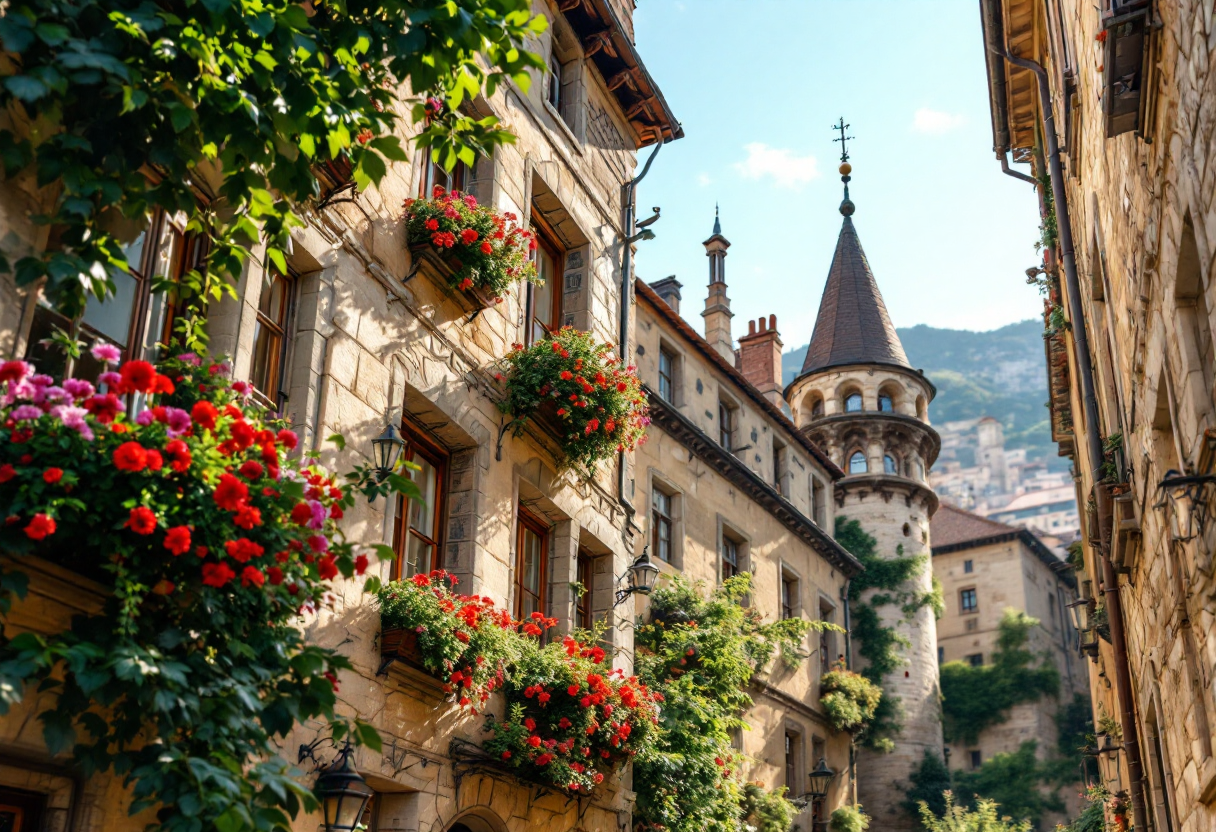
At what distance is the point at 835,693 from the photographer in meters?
26.3

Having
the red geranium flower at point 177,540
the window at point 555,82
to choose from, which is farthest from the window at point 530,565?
the red geranium flower at point 177,540

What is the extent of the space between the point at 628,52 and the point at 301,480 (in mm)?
10068

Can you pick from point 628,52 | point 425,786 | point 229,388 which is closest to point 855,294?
point 628,52

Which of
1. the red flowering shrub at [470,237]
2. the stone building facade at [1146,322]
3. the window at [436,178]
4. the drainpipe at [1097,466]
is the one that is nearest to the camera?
the stone building facade at [1146,322]

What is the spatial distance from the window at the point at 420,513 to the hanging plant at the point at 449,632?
37 centimetres

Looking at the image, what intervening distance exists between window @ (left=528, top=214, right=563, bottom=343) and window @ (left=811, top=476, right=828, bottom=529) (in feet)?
52.3

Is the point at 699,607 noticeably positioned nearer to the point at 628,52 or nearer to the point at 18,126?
the point at 628,52

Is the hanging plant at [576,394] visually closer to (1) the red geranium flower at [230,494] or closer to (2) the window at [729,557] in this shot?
(1) the red geranium flower at [230,494]

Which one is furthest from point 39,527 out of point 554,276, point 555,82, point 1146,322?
point 555,82

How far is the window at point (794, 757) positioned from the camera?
79.2ft

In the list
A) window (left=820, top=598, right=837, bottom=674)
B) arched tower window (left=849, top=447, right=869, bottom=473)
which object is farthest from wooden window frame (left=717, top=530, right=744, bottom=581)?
arched tower window (left=849, top=447, right=869, bottom=473)

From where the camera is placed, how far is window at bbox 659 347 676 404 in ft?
76.6

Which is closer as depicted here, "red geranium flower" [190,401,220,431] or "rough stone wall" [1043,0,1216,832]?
"red geranium flower" [190,401,220,431]

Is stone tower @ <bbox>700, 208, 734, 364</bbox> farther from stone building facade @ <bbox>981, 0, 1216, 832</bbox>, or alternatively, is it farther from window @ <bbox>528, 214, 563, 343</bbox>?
window @ <bbox>528, 214, 563, 343</bbox>
